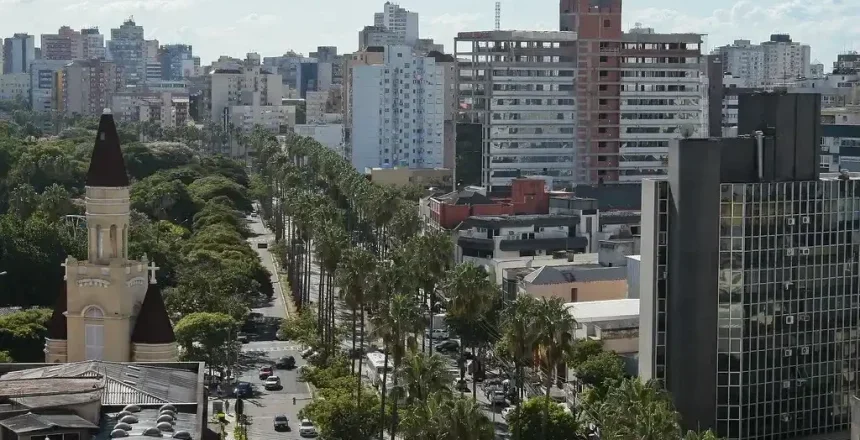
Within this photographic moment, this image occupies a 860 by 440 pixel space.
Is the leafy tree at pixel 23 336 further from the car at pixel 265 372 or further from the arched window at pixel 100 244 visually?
the arched window at pixel 100 244

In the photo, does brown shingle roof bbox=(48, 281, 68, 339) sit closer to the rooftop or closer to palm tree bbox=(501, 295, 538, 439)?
palm tree bbox=(501, 295, 538, 439)

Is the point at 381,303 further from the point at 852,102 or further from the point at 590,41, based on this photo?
the point at 852,102

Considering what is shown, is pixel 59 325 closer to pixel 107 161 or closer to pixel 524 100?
pixel 107 161

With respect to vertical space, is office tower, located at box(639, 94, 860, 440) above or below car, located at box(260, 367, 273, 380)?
above

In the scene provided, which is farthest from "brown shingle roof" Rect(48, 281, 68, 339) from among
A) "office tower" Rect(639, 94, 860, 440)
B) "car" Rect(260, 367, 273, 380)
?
"car" Rect(260, 367, 273, 380)

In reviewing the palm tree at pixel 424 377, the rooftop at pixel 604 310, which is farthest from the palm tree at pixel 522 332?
the rooftop at pixel 604 310

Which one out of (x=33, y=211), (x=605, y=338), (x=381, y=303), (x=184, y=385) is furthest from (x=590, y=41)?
(x=184, y=385)
